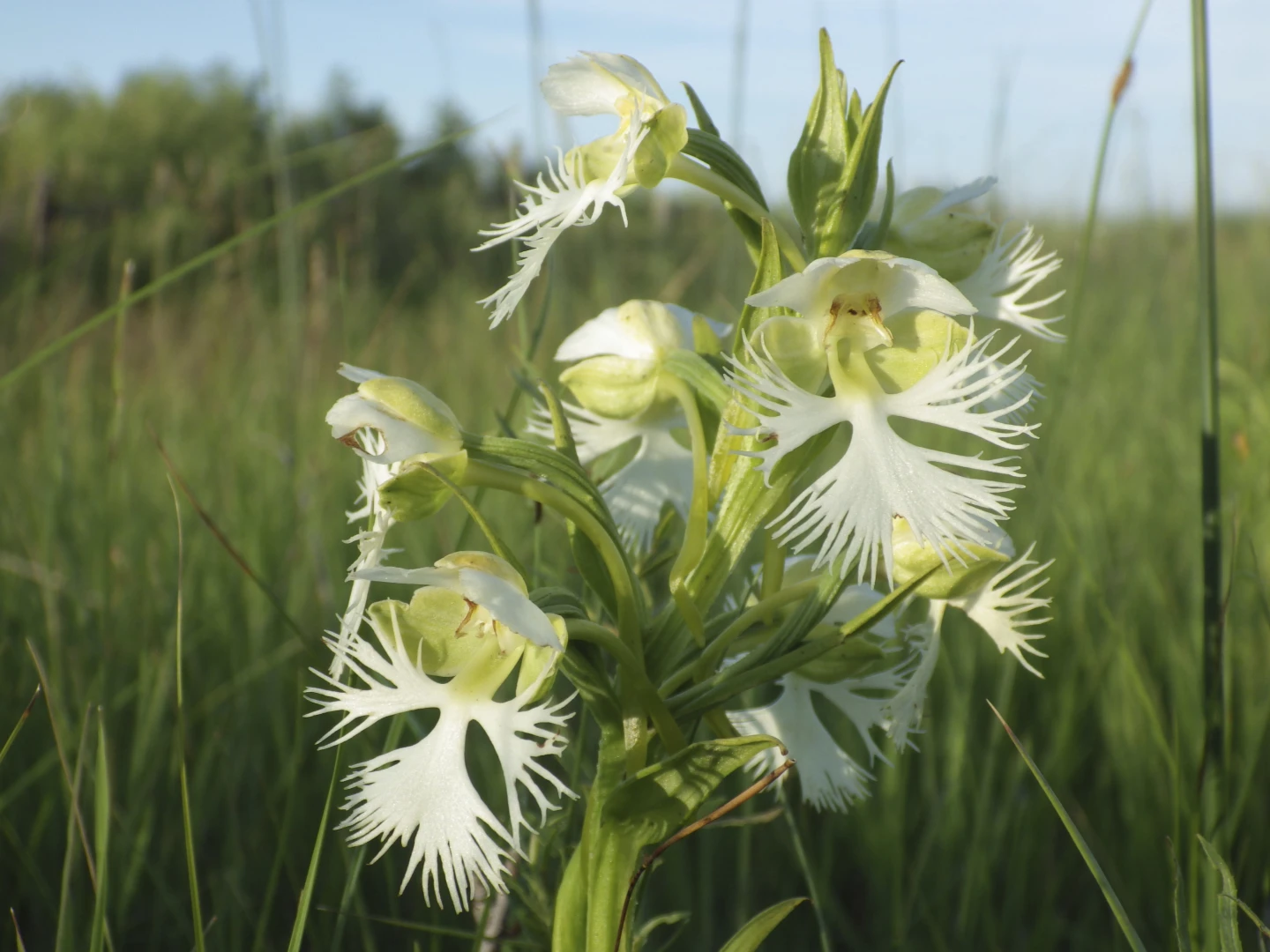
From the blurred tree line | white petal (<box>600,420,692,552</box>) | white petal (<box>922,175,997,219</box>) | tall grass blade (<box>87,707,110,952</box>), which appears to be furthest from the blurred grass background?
the blurred tree line

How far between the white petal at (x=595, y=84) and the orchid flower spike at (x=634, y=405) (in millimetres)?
188

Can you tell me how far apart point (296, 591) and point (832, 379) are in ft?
3.90

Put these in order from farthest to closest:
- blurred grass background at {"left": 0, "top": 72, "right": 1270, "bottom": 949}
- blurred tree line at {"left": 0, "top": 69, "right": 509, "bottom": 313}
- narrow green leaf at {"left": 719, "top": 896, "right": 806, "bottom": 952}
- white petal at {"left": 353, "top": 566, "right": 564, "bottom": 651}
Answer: blurred tree line at {"left": 0, "top": 69, "right": 509, "bottom": 313} → blurred grass background at {"left": 0, "top": 72, "right": 1270, "bottom": 949} → narrow green leaf at {"left": 719, "top": 896, "right": 806, "bottom": 952} → white petal at {"left": 353, "top": 566, "right": 564, "bottom": 651}

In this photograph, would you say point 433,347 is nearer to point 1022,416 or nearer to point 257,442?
point 257,442

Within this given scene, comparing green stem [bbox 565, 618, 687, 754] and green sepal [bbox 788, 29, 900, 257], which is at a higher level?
green sepal [bbox 788, 29, 900, 257]

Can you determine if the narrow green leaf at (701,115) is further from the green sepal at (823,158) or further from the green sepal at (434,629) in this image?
the green sepal at (434,629)

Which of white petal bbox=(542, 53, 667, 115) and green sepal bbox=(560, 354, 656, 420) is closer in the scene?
white petal bbox=(542, 53, 667, 115)

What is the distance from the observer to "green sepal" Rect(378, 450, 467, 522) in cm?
79

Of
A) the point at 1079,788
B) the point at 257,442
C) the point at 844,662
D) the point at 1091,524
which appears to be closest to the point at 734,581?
the point at 844,662

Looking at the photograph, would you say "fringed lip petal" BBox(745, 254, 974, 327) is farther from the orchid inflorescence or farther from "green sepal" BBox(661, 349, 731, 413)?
"green sepal" BBox(661, 349, 731, 413)

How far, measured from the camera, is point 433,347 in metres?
4.38

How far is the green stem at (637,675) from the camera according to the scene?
0.80 metres

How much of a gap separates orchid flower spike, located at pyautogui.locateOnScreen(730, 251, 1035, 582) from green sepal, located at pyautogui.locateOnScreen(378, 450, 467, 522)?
228mm

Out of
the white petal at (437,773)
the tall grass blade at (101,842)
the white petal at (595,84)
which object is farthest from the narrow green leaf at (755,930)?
the white petal at (595,84)
